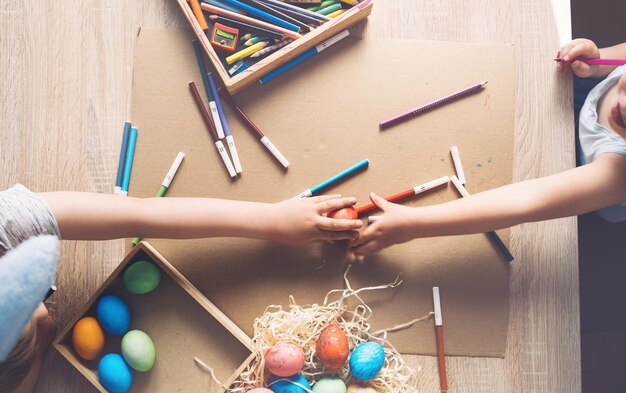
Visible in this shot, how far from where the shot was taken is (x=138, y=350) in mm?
683

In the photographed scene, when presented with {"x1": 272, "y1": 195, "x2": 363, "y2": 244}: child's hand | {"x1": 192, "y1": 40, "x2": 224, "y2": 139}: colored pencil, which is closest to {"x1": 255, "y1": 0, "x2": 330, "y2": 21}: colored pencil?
{"x1": 192, "y1": 40, "x2": 224, "y2": 139}: colored pencil

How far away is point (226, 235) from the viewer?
0.72m

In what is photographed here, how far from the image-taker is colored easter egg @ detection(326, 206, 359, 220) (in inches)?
27.9

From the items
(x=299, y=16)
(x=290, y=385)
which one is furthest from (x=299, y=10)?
(x=290, y=385)

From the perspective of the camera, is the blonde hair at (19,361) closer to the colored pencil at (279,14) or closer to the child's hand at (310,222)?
the child's hand at (310,222)

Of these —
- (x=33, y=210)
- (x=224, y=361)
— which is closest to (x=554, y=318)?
(x=224, y=361)

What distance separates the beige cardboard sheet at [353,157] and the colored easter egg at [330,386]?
106mm

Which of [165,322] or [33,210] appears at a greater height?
[33,210]

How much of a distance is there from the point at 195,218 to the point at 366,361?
0.99 ft

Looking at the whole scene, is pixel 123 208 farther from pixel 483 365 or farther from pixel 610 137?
pixel 610 137

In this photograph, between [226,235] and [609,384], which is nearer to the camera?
[226,235]

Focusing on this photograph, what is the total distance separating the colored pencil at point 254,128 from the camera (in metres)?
0.75

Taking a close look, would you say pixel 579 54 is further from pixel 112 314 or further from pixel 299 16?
pixel 112 314

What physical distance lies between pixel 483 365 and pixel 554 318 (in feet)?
0.41
